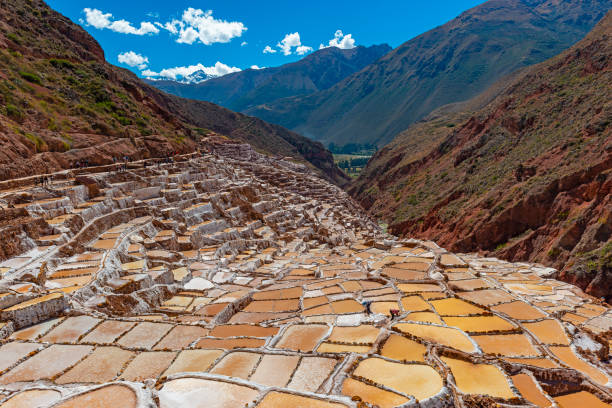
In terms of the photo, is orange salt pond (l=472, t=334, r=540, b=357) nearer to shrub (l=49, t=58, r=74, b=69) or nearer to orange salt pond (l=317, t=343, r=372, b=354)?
orange salt pond (l=317, t=343, r=372, b=354)

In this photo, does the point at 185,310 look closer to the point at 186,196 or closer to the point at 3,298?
the point at 3,298

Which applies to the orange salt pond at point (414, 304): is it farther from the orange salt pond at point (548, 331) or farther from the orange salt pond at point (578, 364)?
the orange salt pond at point (578, 364)

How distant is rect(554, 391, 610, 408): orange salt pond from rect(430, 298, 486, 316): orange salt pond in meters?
3.11

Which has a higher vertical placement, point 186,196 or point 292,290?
point 186,196

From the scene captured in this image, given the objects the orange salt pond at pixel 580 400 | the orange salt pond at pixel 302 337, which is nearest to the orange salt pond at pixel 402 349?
the orange salt pond at pixel 302 337

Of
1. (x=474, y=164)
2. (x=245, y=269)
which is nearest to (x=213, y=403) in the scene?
(x=245, y=269)

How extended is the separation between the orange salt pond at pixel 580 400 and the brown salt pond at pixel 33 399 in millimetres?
10383

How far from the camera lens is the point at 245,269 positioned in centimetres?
1827

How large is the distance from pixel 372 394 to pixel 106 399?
4.75 m

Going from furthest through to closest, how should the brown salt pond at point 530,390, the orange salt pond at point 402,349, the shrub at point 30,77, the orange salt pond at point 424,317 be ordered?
1. the shrub at point 30,77
2. the orange salt pond at point 424,317
3. the orange salt pond at point 402,349
4. the brown salt pond at point 530,390

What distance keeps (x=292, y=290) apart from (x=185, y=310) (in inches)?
166

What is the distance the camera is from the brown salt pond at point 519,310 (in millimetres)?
11143

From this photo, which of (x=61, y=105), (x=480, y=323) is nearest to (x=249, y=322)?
(x=480, y=323)

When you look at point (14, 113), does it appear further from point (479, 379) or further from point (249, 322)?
point (479, 379)
